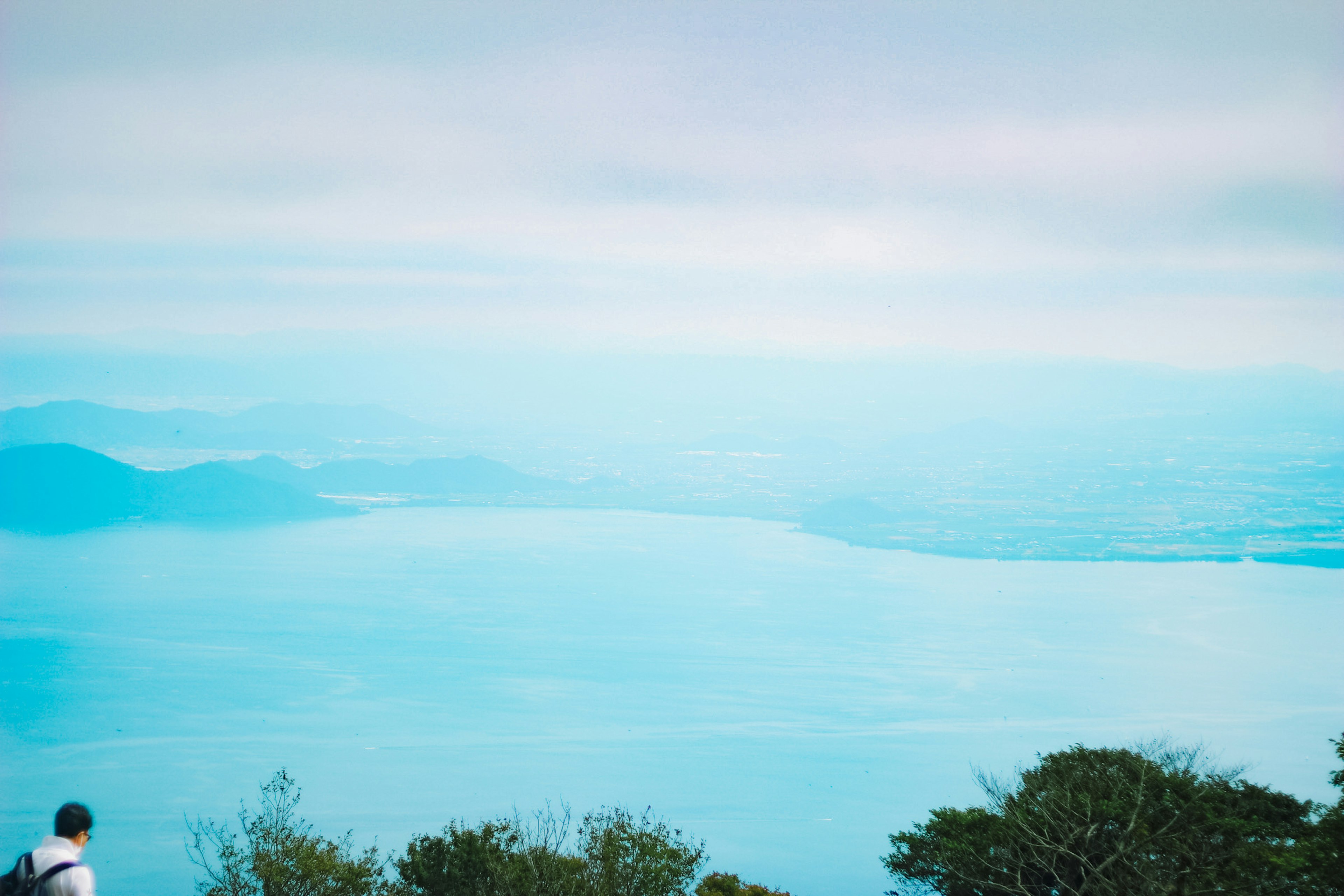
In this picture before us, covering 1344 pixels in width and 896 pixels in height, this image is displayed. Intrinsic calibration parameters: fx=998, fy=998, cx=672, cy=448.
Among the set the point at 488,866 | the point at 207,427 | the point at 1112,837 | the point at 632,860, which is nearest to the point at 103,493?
the point at 207,427

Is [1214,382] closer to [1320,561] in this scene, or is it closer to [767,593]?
[1320,561]

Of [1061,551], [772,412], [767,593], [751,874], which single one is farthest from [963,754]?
[772,412]

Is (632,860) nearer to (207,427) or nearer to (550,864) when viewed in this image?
(550,864)

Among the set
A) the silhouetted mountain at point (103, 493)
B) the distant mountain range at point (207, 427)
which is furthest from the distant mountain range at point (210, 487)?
the distant mountain range at point (207, 427)

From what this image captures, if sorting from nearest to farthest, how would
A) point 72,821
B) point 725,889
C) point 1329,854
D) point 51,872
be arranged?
point 51,872, point 72,821, point 1329,854, point 725,889

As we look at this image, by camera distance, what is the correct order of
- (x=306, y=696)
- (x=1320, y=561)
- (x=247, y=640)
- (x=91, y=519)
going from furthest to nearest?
(x=91, y=519)
(x=1320, y=561)
(x=247, y=640)
(x=306, y=696)

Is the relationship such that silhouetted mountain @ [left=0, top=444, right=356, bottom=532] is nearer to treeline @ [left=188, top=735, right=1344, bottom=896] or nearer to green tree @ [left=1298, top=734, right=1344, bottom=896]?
treeline @ [left=188, top=735, right=1344, bottom=896]
